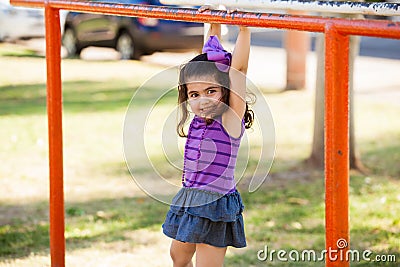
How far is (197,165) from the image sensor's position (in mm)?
2889

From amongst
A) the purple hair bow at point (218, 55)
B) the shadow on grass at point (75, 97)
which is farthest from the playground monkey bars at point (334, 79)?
the shadow on grass at point (75, 97)

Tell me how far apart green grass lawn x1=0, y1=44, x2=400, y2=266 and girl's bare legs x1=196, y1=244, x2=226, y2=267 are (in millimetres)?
343

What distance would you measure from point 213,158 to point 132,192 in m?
3.01

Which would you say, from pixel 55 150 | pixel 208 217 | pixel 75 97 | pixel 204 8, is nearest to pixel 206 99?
pixel 204 8

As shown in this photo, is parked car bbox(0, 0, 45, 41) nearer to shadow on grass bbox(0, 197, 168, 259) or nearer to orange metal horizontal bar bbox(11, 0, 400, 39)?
shadow on grass bbox(0, 197, 168, 259)

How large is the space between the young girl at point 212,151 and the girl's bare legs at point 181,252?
9cm

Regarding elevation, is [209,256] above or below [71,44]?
below

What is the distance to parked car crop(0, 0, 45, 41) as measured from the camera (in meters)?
15.7

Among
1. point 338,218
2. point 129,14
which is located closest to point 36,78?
point 129,14

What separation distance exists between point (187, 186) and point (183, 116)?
0.28m

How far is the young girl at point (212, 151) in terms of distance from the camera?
9.33 feet

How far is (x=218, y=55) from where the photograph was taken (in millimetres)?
2850

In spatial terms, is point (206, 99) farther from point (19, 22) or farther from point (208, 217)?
point (19, 22)

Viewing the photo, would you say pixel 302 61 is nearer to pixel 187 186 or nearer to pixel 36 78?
pixel 36 78
